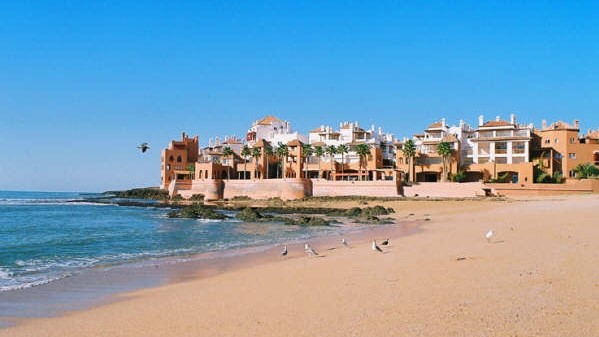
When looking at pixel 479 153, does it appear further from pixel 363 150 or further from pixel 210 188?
pixel 210 188

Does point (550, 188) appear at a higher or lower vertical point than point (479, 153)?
lower

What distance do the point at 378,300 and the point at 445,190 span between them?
51.1 meters

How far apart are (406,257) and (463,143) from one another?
5665cm

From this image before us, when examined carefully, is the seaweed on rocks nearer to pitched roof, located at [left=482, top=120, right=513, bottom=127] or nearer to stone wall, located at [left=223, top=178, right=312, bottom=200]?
stone wall, located at [left=223, top=178, right=312, bottom=200]

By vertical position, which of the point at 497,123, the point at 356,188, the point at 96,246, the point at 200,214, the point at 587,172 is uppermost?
the point at 497,123

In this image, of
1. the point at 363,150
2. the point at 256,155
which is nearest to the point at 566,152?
the point at 363,150

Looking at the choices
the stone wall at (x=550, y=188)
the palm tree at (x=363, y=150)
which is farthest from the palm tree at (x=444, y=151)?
the palm tree at (x=363, y=150)

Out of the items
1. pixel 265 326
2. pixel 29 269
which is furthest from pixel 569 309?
pixel 29 269

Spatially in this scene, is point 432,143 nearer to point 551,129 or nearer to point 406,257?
point 551,129

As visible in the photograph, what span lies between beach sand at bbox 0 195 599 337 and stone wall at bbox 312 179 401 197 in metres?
44.6

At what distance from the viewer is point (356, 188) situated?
63.4 meters

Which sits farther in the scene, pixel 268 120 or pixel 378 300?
pixel 268 120

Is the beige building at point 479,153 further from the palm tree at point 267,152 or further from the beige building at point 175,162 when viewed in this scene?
the beige building at point 175,162

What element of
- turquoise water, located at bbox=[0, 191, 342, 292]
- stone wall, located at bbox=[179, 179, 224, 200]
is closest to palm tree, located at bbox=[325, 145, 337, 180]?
stone wall, located at bbox=[179, 179, 224, 200]
